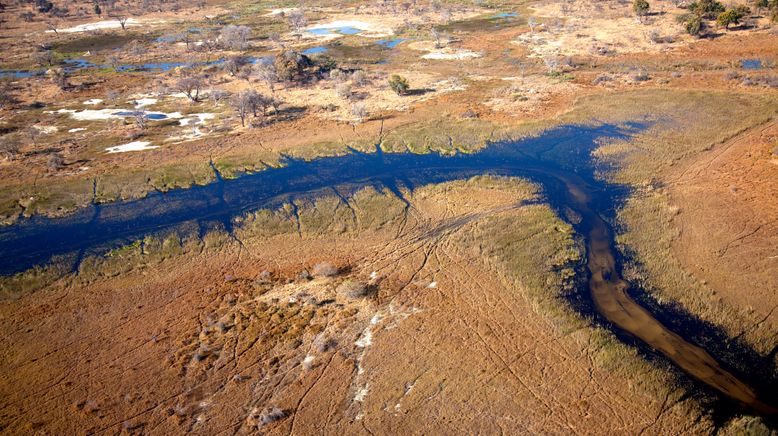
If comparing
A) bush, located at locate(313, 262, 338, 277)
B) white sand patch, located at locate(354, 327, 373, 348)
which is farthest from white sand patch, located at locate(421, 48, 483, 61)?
white sand patch, located at locate(354, 327, 373, 348)

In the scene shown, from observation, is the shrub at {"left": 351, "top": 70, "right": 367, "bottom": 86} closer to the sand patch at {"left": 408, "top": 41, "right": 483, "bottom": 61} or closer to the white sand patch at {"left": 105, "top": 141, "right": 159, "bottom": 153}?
the sand patch at {"left": 408, "top": 41, "right": 483, "bottom": 61}

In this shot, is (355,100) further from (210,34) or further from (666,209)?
(210,34)

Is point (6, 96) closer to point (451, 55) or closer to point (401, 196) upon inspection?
point (401, 196)

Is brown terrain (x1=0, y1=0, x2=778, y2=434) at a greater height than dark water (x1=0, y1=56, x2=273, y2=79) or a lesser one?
lesser

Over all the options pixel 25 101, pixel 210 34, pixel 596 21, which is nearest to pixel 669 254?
pixel 596 21

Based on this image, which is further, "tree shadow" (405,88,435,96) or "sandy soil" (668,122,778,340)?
"tree shadow" (405,88,435,96)

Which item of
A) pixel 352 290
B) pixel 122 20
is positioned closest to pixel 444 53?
pixel 352 290
